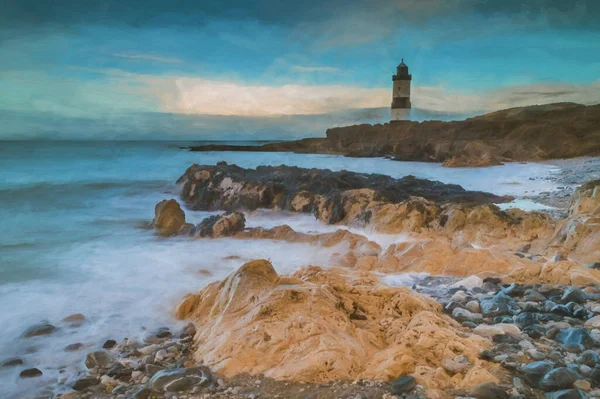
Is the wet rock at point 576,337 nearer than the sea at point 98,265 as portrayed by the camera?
Yes

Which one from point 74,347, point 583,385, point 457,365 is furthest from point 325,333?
point 74,347

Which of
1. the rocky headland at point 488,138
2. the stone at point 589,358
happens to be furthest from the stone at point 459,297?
the rocky headland at point 488,138

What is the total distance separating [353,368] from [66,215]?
792cm

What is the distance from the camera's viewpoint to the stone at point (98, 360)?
98.0 inches

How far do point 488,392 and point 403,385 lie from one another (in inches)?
15.8

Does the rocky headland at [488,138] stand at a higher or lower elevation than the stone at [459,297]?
higher

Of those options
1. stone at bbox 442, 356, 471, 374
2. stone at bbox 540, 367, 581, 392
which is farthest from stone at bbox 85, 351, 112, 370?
stone at bbox 540, 367, 581, 392

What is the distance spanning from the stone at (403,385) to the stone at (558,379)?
647 mm

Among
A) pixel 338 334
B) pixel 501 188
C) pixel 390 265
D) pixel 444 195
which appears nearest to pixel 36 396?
pixel 338 334

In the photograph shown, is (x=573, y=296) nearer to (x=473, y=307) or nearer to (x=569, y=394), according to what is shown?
(x=473, y=307)

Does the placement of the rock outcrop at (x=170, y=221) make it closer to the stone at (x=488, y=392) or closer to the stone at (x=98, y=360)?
the stone at (x=98, y=360)

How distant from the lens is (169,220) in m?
6.36

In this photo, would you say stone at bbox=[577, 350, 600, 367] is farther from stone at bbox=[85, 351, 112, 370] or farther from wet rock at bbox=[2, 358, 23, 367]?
wet rock at bbox=[2, 358, 23, 367]

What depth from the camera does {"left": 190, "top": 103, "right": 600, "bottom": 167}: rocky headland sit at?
54.0 ft
